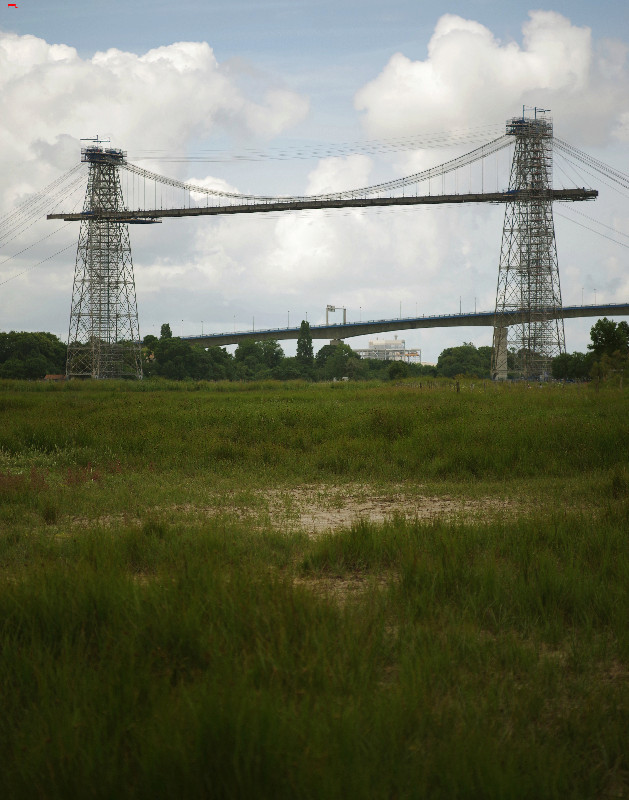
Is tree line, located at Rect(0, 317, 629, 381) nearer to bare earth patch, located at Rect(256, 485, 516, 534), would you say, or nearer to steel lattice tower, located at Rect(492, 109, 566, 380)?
steel lattice tower, located at Rect(492, 109, 566, 380)

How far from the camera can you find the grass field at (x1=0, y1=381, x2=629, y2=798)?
106 inches

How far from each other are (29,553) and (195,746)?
12.9 feet

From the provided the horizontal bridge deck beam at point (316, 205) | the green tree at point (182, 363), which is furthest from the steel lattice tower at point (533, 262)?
the green tree at point (182, 363)

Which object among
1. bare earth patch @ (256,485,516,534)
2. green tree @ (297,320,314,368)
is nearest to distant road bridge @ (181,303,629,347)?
green tree @ (297,320,314,368)

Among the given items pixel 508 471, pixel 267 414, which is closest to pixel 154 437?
pixel 267 414

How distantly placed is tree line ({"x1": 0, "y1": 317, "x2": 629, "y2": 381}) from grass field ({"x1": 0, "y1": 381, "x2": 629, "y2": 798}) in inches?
1774

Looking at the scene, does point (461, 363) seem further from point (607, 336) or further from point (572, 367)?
point (607, 336)

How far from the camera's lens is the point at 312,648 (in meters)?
3.61

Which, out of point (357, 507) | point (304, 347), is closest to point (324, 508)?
point (357, 507)

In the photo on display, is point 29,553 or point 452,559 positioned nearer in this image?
point 452,559

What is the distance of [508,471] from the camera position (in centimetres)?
1120

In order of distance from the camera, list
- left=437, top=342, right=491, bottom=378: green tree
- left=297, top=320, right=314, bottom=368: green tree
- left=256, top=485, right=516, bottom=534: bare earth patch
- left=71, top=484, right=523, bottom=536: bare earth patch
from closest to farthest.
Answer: left=71, top=484, right=523, bottom=536: bare earth patch
left=256, top=485, right=516, bottom=534: bare earth patch
left=297, top=320, right=314, bottom=368: green tree
left=437, top=342, right=491, bottom=378: green tree

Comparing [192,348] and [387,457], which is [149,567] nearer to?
[387,457]

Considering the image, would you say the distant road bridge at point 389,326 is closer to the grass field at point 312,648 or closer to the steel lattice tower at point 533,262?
the steel lattice tower at point 533,262
